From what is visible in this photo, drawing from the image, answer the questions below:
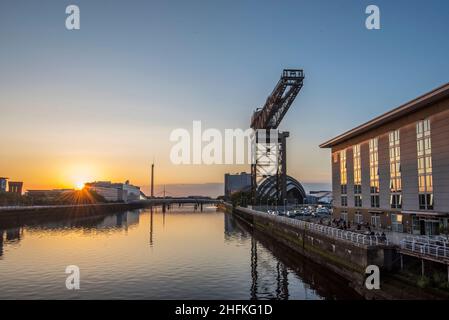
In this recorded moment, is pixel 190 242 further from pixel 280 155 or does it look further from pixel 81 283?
pixel 280 155

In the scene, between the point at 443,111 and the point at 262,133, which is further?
the point at 262,133

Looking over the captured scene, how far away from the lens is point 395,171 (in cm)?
3981

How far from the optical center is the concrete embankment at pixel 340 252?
25125 millimetres

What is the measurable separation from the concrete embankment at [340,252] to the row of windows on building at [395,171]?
8251 mm

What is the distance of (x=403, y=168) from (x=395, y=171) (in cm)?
166

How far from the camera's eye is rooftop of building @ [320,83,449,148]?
101ft

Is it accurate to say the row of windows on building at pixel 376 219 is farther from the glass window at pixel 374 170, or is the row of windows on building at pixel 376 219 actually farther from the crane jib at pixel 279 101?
the crane jib at pixel 279 101

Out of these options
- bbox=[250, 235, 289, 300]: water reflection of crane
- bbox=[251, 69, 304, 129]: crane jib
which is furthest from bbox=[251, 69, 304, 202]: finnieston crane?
bbox=[250, 235, 289, 300]: water reflection of crane

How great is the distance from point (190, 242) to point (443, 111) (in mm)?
35264

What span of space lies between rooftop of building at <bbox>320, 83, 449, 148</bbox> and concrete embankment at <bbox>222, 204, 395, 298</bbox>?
1216 cm

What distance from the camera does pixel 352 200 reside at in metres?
50.9

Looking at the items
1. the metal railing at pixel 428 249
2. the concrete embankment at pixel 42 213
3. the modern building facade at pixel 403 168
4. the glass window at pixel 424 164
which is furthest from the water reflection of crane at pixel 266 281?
the concrete embankment at pixel 42 213

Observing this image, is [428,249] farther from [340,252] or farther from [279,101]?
[279,101]
